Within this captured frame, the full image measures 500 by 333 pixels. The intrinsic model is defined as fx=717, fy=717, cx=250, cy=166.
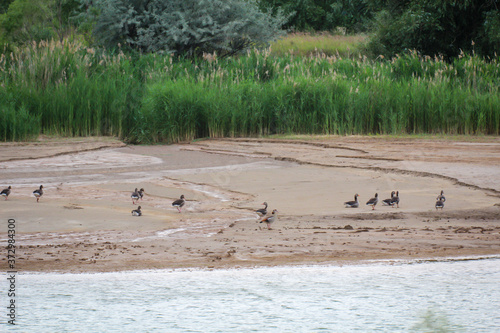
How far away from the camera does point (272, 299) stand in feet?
18.1

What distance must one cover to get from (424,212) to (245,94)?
9603 millimetres

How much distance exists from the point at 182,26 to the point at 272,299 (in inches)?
710

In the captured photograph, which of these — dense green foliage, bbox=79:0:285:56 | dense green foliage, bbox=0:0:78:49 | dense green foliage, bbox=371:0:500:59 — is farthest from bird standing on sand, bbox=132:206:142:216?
dense green foliage, bbox=0:0:78:49

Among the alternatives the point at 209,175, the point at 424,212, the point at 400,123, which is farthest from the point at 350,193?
the point at 400,123

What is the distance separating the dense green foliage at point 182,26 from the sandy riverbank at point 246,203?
27.1 feet

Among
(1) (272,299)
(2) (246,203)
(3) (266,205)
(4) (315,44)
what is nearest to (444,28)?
(4) (315,44)

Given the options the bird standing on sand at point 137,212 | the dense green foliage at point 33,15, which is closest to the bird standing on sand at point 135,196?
the bird standing on sand at point 137,212

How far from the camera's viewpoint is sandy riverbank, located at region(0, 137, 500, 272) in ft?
21.2

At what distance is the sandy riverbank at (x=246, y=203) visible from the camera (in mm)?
6473

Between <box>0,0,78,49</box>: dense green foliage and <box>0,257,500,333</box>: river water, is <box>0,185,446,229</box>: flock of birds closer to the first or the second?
<box>0,257,500,333</box>: river water

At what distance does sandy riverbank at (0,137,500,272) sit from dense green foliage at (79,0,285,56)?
824 cm

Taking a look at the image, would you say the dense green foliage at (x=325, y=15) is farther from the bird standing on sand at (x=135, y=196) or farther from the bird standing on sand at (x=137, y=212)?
the bird standing on sand at (x=137, y=212)

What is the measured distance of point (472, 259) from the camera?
630 centimetres

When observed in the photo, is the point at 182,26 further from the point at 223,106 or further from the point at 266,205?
the point at 266,205
